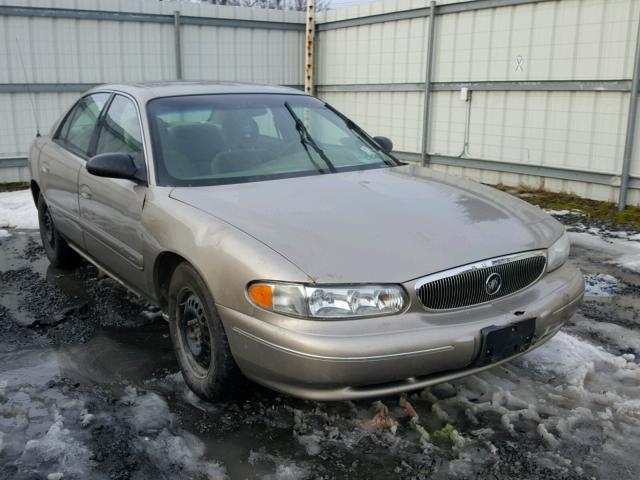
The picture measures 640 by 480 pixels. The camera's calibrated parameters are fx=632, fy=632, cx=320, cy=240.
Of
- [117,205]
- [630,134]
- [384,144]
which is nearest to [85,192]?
[117,205]

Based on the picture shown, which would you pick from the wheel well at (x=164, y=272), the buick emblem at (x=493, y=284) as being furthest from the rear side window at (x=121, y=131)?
the buick emblem at (x=493, y=284)

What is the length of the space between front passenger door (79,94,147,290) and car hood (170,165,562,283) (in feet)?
1.49

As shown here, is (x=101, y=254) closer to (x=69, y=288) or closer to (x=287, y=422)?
(x=69, y=288)

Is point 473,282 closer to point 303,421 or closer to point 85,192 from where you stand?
point 303,421

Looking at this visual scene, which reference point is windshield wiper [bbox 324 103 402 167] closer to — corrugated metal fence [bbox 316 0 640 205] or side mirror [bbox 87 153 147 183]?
side mirror [bbox 87 153 147 183]

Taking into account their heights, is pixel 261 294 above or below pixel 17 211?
above

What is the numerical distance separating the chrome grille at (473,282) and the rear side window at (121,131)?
1.95 meters

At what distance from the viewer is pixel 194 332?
3336mm

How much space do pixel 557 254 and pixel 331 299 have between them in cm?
140

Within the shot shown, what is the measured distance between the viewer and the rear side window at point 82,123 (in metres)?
4.71

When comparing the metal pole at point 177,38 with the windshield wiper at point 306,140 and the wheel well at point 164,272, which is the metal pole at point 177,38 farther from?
the wheel well at point 164,272

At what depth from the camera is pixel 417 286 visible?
8.80 feet

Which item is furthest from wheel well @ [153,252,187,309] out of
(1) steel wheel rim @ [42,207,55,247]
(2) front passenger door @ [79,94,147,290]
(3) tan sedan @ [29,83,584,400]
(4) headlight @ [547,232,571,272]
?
(1) steel wheel rim @ [42,207,55,247]

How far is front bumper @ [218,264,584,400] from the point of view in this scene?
8.37ft
